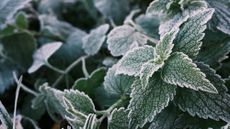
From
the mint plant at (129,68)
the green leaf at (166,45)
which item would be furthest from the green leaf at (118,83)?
the green leaf at (166,45)

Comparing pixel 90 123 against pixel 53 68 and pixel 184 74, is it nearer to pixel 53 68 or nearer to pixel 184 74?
pixel 184 74

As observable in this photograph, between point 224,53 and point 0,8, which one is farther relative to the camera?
point 0,8

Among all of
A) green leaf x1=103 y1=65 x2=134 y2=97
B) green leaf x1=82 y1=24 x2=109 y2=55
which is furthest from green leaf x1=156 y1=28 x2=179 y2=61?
green leaf x1=82 y1=24 x2=109 y2=55

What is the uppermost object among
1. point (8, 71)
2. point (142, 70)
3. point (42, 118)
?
point (142, 70)

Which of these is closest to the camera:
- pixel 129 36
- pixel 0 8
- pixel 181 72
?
pixel 181 72

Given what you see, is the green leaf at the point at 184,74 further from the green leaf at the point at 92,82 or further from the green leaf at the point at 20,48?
the green leaf at the point at 20,48

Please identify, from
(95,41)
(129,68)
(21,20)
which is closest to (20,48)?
(21,20)

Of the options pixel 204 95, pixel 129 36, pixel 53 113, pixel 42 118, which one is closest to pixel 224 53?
pixel 204 95

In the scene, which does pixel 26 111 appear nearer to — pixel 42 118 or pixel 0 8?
pixel 42 118
